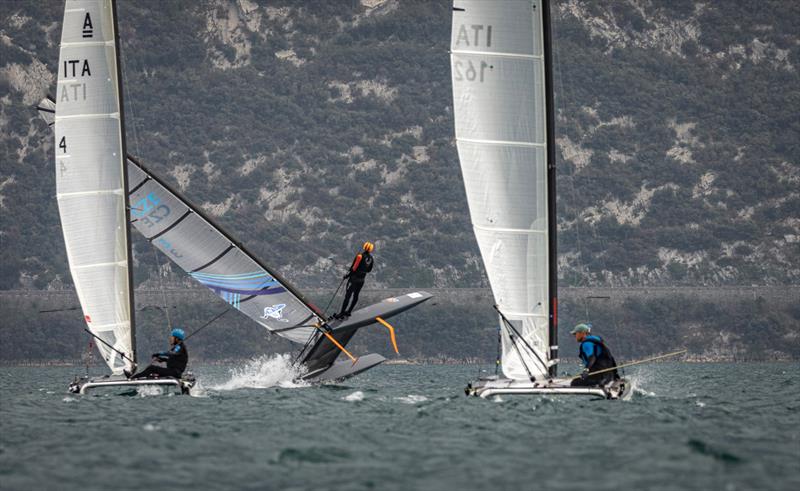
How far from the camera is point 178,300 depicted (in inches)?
4006

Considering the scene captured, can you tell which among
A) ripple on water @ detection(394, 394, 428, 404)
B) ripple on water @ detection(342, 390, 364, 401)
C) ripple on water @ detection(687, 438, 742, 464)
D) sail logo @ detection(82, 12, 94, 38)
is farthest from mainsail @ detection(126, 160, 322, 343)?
ripple on water @ detection(687, 438, 742, 464)

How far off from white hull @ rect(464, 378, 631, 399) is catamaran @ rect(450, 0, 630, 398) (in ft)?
0.62

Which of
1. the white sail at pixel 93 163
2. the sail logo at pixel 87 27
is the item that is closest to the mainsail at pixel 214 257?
the white sail at pixel 93 163

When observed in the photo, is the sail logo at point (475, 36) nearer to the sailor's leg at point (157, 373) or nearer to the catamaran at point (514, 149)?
the catamaran at point (514, 149)

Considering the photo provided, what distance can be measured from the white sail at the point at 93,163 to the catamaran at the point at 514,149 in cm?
832

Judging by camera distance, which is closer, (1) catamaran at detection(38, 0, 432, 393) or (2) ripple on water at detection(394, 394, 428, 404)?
(2) ripple on water at detection(394, 394, 428, 404)

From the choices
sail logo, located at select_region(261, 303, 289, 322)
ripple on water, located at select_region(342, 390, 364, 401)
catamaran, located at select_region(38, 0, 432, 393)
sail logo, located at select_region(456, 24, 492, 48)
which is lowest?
ripple on water, located at select_region(342, 390, 364, 401)

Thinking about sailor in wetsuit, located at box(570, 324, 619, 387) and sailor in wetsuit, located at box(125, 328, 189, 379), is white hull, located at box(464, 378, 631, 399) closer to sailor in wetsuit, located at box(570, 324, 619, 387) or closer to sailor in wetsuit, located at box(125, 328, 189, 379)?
sailor in wetsuit, located at box(570, 324, 619, 387)

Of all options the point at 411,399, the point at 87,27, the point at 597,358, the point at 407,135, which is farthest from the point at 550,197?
the point at 407,135

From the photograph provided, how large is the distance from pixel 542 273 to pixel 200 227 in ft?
33.0

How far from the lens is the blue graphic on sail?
36219 millimetres

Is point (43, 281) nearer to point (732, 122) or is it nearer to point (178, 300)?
point (178, 300)

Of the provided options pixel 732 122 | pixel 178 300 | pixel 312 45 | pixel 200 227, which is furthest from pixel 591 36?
pixel 200 227

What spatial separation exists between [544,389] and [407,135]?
10428 centimetres
